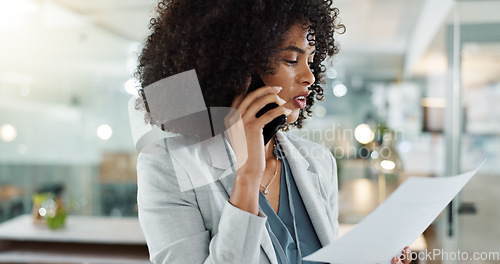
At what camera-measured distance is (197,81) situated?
78cm

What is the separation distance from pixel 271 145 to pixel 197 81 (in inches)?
8.5

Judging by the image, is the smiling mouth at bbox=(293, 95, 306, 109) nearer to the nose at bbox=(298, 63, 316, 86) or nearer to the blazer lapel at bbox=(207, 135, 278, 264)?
the nose at bbox=(298, 63, 316, 86)

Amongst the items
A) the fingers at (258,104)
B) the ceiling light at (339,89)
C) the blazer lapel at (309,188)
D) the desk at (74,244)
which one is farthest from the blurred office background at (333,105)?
the fingers at (258,104)

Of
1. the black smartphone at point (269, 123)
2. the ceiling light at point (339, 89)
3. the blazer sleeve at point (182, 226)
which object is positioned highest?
the ceiling light at point (339, 89)

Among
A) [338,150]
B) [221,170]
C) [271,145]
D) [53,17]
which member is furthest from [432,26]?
[53,17]

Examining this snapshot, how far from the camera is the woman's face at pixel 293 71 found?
74cm

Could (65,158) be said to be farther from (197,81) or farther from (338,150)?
(197,81)

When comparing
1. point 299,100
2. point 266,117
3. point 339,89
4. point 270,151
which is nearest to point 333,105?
point 339,89

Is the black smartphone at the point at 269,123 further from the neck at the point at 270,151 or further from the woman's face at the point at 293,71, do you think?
the neck at the point at 270,151

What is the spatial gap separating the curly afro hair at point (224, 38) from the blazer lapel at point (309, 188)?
0.69ft

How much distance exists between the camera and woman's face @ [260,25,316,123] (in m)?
0.74

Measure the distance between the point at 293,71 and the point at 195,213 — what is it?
28cm

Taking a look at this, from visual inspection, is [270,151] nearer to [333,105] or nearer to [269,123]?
[269,123]

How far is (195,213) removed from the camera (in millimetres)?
688
